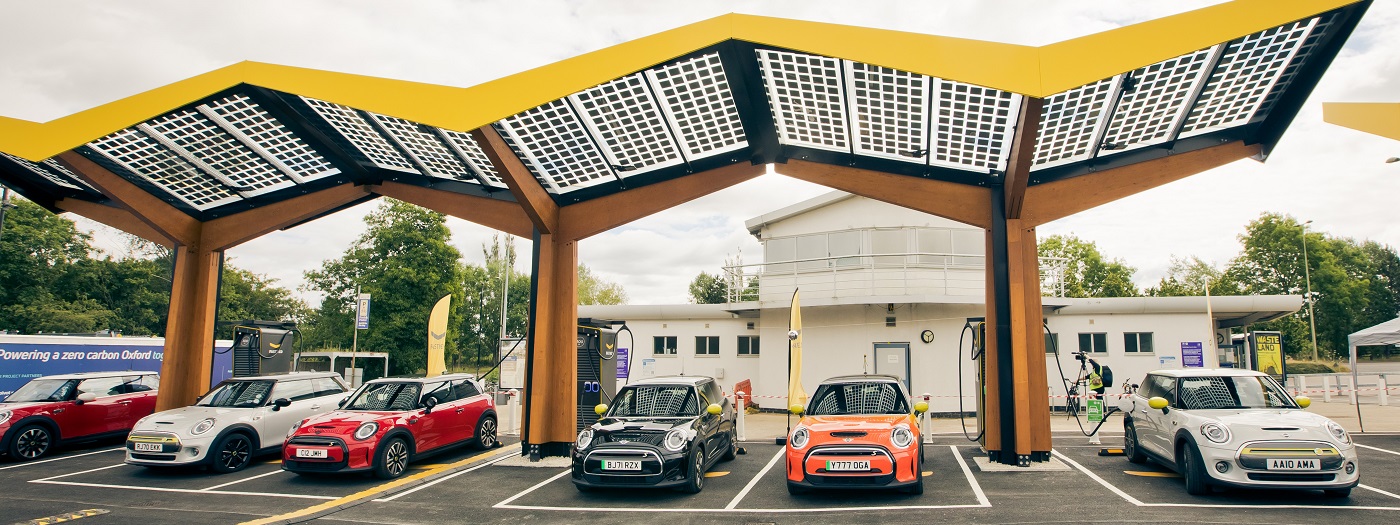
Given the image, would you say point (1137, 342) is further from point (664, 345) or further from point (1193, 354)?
point (664, 345)

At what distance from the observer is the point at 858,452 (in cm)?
813

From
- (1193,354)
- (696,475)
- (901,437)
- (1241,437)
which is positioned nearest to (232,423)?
(696,475)

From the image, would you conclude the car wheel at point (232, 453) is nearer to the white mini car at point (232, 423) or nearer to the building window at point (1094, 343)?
the white mini car at point (232, 423)

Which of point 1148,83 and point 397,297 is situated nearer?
point 1148,83

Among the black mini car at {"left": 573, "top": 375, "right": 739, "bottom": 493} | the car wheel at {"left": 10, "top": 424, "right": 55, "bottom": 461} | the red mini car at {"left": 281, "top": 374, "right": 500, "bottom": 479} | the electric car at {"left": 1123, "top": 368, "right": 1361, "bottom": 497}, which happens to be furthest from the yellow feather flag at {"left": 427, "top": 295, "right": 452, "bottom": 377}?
the electric car at {"left": 1123, "top": 368, "right": 1361, "bottom": 497}

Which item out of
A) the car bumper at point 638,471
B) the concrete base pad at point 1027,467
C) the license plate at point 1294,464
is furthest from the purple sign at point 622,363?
the license plate at point 1294,464

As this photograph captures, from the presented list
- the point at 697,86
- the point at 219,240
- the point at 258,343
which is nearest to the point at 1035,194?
the point at 697,86

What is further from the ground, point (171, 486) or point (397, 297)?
point (397, 297)

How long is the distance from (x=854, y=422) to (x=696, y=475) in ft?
7.07

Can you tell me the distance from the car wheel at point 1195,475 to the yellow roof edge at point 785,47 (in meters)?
4.61

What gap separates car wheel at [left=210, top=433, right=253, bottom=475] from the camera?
10664 millimetres

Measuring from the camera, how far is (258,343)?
18.8m

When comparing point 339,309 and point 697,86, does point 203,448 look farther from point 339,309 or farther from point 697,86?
point 339,309

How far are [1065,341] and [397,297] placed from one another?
31941 mm
